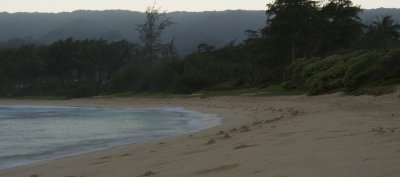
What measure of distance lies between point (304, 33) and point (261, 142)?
36034 millimetres

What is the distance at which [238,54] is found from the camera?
224 ft

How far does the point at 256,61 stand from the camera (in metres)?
44.9

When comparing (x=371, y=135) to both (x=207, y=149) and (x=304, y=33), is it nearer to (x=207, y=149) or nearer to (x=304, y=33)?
(x=207, y=149)

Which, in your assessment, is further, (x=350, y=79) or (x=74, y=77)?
(x=74, y=77)

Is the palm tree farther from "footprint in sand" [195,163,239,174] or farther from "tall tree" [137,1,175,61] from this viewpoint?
"footprint in sand" [195,163,239,174]

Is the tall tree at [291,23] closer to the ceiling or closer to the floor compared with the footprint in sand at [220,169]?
closer to the ceiling

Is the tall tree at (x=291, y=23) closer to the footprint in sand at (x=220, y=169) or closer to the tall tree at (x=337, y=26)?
the tall tree at (x=337, y=26)

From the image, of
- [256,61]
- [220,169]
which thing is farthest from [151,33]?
[220,169]

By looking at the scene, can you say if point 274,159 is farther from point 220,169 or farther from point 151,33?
point 151,33

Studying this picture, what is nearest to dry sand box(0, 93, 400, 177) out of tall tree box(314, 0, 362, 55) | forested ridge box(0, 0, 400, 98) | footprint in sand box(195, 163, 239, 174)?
footprint in sand box(195, 163, 239, 174)

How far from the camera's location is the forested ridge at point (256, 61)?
2702 cm

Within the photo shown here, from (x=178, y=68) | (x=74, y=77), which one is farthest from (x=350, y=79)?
(x=74, y=77)

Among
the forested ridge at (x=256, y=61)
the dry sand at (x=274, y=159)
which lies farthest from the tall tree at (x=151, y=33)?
the dry sand at (x=274, y=159)

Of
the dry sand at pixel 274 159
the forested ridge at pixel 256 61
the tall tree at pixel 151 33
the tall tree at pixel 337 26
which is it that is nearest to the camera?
the dry sand at pixel 274 159
